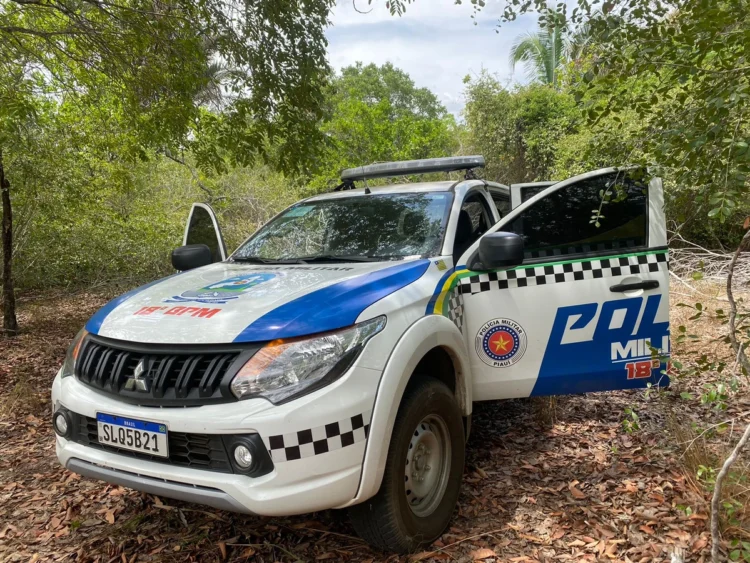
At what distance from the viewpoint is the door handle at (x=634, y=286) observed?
311 centimetres

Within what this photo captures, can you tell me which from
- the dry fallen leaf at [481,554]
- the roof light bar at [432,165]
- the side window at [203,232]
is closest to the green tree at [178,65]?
the side window at [203,232]

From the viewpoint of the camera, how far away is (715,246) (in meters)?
11.2

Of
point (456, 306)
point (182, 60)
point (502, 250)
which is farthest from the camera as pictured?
point (182, 60)

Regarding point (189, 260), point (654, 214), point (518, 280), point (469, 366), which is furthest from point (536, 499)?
point (189, 260)

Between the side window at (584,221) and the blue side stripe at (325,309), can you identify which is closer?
the blue side stripe at (325,309)

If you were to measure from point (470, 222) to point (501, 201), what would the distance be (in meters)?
1.09

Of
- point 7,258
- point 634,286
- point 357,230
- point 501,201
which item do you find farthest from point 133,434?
point 7,258

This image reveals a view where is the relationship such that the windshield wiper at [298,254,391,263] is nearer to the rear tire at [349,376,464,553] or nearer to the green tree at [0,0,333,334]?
the rear tire at [349,376,464,553]

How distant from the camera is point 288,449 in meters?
1.99

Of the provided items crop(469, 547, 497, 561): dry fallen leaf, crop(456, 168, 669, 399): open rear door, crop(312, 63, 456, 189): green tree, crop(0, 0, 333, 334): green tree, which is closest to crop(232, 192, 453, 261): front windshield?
crop(456, 168, 669, 399): open rear door

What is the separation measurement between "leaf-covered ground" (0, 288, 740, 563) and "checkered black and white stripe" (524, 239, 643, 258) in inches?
44.6

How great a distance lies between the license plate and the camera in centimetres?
213

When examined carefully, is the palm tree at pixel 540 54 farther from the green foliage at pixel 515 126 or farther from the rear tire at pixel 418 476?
the rear tire at pixel 418 476

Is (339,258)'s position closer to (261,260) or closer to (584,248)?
(261,260)
